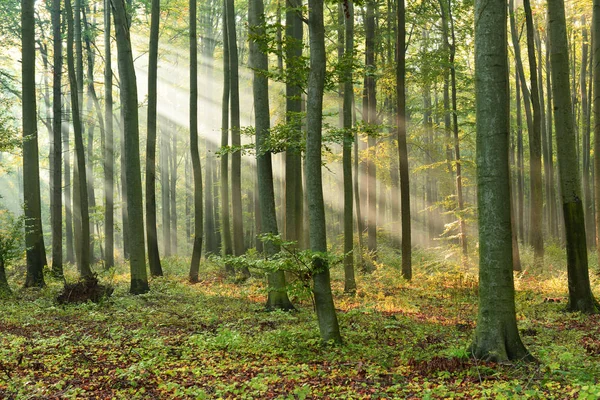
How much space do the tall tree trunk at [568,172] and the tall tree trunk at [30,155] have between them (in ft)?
43.5

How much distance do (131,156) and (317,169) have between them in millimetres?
7432

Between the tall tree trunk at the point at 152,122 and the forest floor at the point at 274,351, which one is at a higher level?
the tall tree trunk at the point at 152,122

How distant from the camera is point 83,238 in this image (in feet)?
55.0

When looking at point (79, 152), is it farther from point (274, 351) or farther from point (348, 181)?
point (274, 351)

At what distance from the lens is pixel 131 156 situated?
13.0 metres

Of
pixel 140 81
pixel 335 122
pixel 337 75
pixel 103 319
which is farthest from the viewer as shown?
pixel 335 122

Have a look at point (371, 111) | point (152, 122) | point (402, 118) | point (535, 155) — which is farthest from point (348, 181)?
point (152, 122)

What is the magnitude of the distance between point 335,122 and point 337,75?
29553 mm

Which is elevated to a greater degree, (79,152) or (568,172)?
(79,152)

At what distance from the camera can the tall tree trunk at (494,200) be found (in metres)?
6.03

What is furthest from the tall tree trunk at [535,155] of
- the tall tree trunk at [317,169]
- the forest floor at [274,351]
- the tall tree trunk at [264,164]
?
the tall tree trunk at [317,169]

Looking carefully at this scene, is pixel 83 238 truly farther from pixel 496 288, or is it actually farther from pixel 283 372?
pixel 496 288

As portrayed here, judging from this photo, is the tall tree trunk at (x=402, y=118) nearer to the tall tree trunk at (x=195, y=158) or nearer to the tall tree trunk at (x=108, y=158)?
the tall tree trunk at (x=195, y=158)

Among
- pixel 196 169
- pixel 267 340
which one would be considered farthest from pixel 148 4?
pixel 267 340
